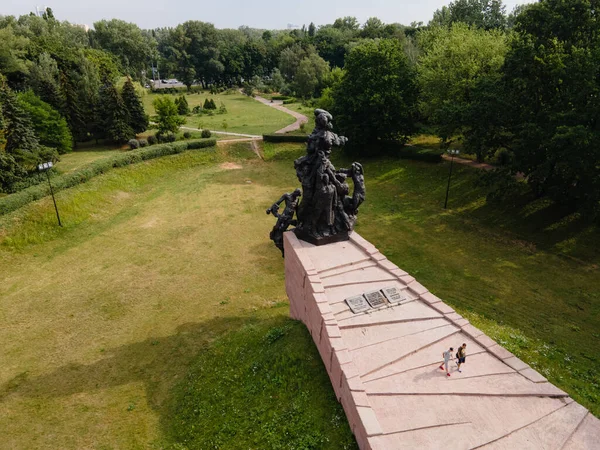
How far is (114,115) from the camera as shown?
44.9 metres

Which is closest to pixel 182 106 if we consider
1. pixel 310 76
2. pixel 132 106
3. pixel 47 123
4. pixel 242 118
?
pixel 242 118

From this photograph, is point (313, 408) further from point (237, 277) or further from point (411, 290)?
point (237, 277)

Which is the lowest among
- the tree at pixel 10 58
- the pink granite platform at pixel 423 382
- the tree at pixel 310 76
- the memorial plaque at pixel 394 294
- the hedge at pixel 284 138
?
the pink granite platform at pixel 423 382

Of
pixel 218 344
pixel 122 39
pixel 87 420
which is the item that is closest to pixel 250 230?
pixel 218 344

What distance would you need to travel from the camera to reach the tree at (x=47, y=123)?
1544 inches

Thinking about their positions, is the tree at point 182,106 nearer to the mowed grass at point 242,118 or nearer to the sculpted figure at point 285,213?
the mowed grass at point 242,118

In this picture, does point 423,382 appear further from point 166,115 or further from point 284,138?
point 166,115

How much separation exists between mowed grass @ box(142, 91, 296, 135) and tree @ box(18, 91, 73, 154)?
17770 mm

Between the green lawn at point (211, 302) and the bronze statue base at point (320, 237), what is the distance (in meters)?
3.58

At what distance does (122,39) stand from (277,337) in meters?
90.6

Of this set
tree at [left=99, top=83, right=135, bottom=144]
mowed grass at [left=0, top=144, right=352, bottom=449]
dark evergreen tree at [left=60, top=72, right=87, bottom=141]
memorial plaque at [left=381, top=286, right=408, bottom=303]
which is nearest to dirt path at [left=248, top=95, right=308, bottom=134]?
tree at [left=99, top=83, right=135, bottom=144]

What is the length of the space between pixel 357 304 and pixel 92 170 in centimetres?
3114

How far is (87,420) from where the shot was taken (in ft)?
44.4

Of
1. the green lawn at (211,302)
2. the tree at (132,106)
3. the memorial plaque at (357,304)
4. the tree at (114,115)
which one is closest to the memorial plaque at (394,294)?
the memorial plaque at (357,304)
